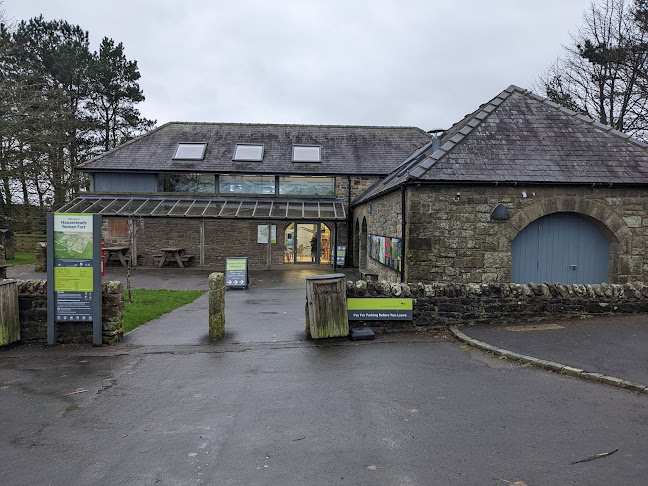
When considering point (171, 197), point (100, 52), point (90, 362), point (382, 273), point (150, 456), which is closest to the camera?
point (150, 456)

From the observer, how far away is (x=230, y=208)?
20828 mm

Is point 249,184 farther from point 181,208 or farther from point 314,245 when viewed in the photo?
point 314,245

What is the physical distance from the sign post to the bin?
11.9 feet

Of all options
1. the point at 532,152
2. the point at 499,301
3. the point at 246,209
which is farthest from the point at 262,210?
the point at 499,301

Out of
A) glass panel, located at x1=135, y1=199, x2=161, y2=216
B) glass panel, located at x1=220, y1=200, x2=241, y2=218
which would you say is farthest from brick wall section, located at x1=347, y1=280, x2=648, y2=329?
glass panel, located at x1=135, y1=199, x2=161, y2=216

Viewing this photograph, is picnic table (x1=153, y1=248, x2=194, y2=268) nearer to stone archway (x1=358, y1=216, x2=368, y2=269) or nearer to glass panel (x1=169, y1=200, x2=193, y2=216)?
glass panel (x1=169, y1=200, x2=193, y2=216)

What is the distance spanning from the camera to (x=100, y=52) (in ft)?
112

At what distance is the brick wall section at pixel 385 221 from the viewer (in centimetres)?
1192

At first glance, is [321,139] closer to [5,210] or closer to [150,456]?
[5,210]

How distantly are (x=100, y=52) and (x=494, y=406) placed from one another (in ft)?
129

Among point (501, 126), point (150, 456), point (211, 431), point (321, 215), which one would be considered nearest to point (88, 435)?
point (150, 456)

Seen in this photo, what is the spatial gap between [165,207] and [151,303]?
10.5 m

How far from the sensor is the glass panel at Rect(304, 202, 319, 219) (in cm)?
2019

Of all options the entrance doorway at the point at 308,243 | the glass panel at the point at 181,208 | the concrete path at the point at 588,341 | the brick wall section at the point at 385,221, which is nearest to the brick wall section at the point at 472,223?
the brick wall section at the point at 385,221
